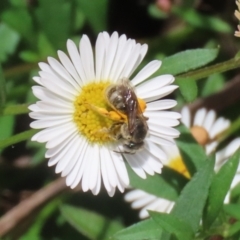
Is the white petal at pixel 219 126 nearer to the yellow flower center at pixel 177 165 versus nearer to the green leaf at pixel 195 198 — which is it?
the yellow flower center at pixel 177 165

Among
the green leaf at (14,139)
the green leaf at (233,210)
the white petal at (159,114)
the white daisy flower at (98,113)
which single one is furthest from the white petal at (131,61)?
the green leaf at (233,210)

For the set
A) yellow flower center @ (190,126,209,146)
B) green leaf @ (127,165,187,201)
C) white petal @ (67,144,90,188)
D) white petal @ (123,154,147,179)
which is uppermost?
white petal @ (67,144,90,188)

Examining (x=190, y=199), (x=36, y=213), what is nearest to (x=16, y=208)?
(x=36, y=213)

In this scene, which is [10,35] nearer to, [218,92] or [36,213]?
[36,213]

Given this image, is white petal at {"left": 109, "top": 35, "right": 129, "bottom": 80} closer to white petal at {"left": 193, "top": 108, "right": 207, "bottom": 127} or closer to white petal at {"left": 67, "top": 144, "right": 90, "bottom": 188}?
white petal at {"left": 67, "top": 144, "right": 90, "bottom": 188}

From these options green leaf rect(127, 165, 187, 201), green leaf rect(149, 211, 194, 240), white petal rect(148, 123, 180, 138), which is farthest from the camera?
green leaf rect(127, 165, 187, 201)

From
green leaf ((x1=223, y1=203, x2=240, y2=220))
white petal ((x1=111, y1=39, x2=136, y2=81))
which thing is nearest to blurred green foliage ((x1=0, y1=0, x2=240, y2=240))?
green leaf ((x1=223, y1=203, x2=240, y2=220))
